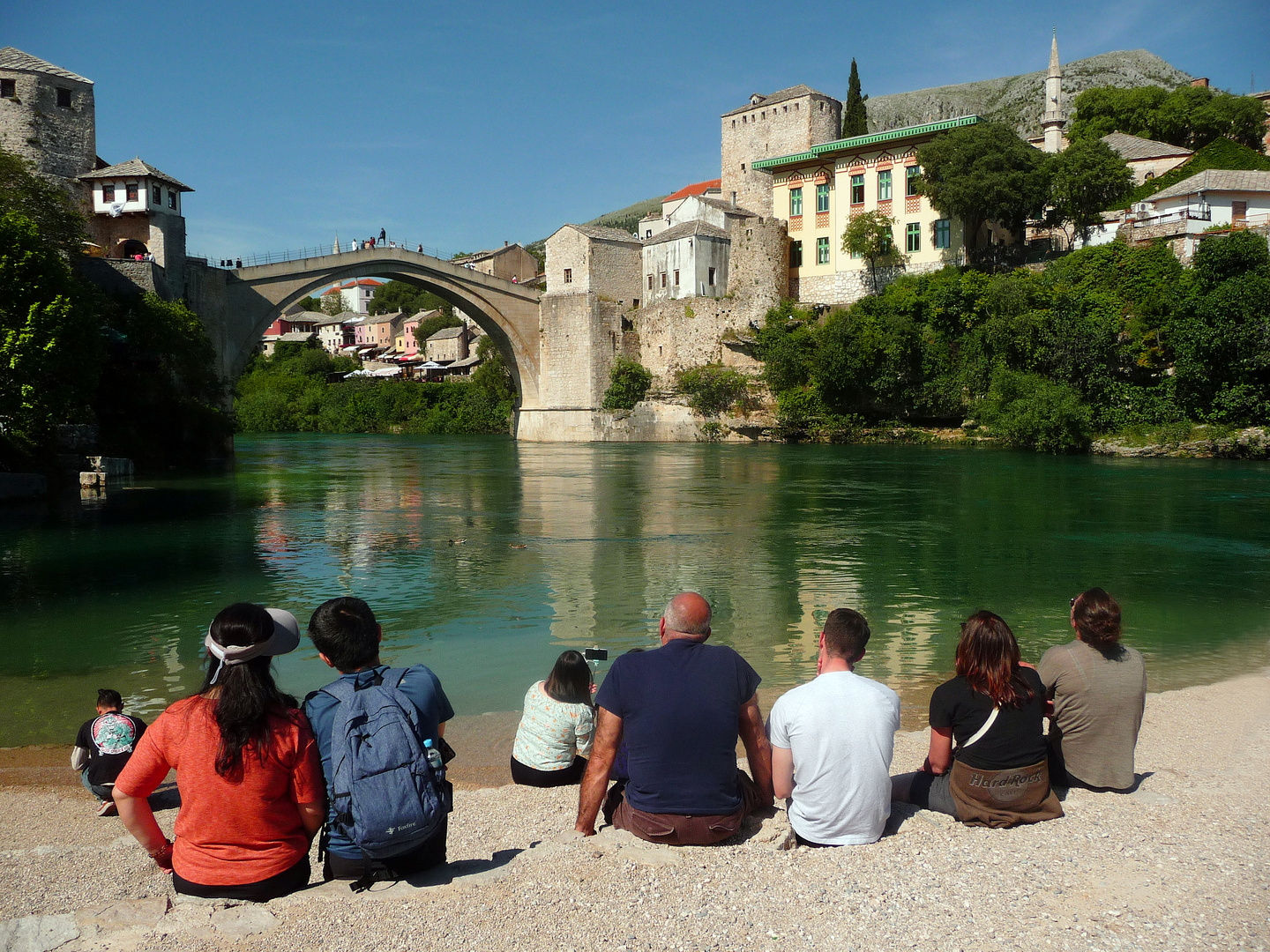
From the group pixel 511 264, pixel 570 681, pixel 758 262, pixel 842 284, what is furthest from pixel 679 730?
pixel 511 264

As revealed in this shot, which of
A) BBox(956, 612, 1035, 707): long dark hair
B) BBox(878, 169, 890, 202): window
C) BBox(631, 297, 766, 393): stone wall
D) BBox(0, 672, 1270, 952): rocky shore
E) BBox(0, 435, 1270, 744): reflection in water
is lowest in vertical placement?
BBox(0, 435, 1270, 744): reflection in water

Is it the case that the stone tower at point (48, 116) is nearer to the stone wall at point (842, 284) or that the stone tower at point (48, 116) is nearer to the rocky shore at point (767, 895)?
the stone wall at point (842, 284)

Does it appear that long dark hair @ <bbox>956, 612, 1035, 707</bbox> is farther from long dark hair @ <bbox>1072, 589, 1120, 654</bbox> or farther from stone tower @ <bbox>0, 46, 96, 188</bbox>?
stone tower @ <bbox>0, 46, 96, 188</bbox>

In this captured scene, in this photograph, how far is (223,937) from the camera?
9.10 ft

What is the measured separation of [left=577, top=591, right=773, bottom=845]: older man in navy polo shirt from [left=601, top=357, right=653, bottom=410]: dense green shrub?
45571 millimetres

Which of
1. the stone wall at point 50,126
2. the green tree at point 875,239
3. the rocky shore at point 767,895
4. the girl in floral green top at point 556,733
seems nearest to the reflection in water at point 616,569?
the girl in floral green top at point 556,733

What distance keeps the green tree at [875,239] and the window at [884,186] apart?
68 cm

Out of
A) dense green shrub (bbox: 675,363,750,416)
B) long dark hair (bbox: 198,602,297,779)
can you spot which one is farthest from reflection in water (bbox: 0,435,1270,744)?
dense green shrub (bbox: 675,363,750,416)

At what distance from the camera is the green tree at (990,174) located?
35531mm

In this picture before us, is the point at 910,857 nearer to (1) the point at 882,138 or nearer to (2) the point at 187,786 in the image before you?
(2) the point at 187,786

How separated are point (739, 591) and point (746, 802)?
7.49m

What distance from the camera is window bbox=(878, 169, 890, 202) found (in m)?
42.1

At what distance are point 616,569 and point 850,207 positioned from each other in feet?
116

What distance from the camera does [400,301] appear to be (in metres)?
116
